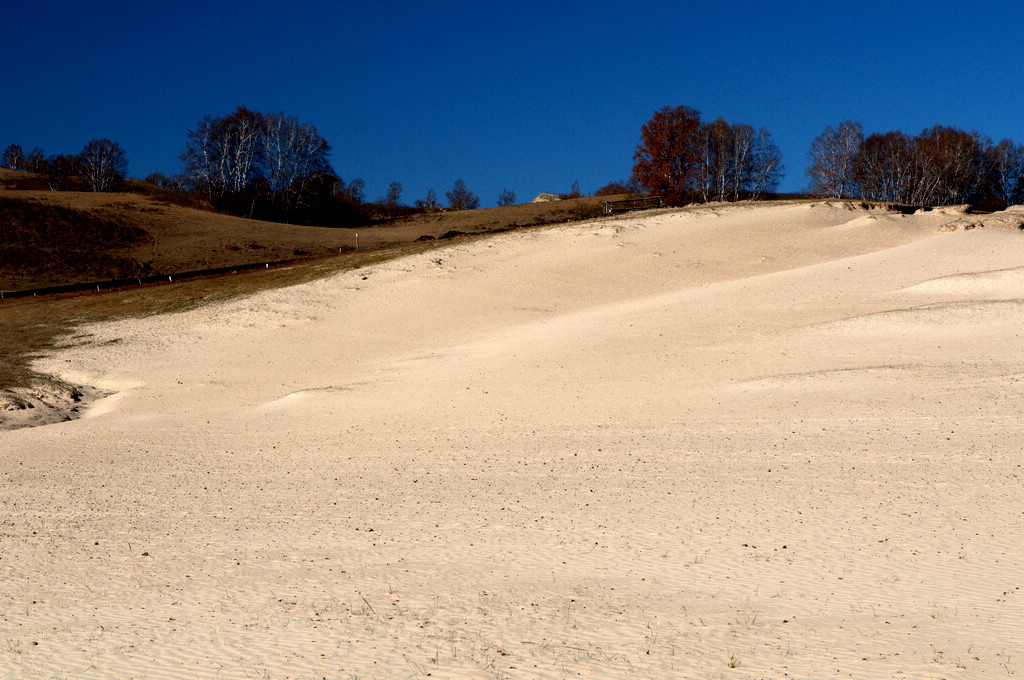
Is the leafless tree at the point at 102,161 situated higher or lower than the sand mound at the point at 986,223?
higher

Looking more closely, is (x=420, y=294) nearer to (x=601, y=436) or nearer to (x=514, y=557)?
(x=601, y=436)

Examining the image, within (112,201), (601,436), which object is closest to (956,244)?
(601,436)

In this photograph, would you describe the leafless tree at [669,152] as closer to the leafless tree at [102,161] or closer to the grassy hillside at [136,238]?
the grassy hillside at [136,238]

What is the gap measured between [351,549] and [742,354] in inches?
550

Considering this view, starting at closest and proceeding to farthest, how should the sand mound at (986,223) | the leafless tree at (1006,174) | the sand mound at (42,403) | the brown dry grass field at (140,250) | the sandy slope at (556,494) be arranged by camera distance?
the sandy slope at (556,494), the sand mound at (42,403), the brown dry grass field at (140,250), the sand mound at (986,223), the leafless tree at (1006,174)

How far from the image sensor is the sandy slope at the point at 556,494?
855 cm

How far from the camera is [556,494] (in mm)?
13891

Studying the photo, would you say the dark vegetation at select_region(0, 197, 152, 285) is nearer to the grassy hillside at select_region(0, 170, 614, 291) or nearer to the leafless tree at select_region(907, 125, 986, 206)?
the grassy hillside at select_region(0, 170, 614, 291)

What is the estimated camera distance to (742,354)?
896 inches

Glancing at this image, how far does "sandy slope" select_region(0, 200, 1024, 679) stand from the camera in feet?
28.0

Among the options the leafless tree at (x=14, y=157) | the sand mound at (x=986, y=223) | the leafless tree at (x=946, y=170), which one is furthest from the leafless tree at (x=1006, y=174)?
the leafless tree at (x=14, y=157)

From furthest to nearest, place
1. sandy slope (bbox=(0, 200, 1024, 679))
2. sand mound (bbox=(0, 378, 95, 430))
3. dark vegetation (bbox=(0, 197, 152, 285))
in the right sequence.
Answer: dark vegetation (bbox=(0, 197, 152, 285))
sand mound (bbox=(0, 378, 95, 430))
sandy slope (bbox=(0, 200, 1024, 679))

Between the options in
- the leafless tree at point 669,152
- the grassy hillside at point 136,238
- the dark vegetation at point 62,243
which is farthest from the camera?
the leafless tree at point 669,152

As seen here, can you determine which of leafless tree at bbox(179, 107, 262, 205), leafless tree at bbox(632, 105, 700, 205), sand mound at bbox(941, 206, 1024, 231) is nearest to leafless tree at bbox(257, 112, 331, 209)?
leafless tree at bbox(179, 107, 262, 205)
